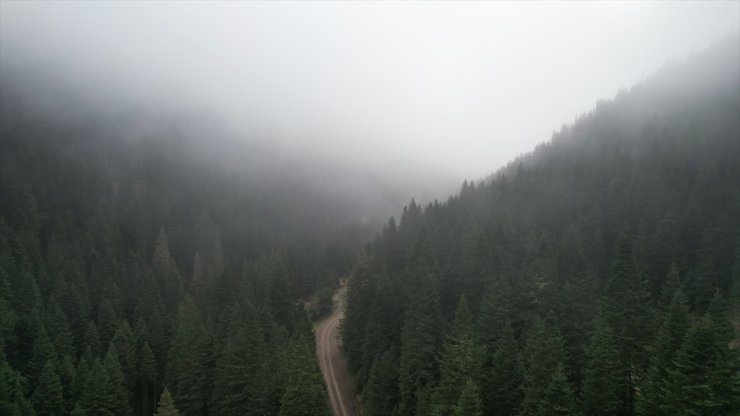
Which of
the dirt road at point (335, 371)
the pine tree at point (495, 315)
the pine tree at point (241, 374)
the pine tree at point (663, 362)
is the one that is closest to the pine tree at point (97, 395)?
the pine tree at point (241, 374)

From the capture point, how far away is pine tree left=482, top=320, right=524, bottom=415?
32438mm

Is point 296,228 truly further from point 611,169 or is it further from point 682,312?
point 682,312

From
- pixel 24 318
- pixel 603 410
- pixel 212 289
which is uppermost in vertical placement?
pixel 24 318

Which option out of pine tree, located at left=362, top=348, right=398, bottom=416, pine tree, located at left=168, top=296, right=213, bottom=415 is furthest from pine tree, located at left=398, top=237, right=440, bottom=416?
pine tree, located at left=168, top=296, right=213, bottom=415

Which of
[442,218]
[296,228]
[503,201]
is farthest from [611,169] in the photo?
[296,228]

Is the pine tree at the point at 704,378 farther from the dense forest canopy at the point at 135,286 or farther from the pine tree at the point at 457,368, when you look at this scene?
the dense forest canopy at the point at 135,286

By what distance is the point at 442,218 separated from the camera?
97.4 metres

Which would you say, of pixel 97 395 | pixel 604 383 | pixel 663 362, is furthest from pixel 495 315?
pixel 97 395

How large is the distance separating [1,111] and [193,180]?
218 ft

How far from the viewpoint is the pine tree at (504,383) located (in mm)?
32438

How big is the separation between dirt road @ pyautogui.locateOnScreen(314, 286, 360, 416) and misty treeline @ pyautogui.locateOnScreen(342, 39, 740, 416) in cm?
275

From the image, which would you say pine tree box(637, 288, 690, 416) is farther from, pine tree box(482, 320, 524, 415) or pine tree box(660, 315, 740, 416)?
pine tree box(482, 320, 524, 415)

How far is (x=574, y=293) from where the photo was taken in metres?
39.7

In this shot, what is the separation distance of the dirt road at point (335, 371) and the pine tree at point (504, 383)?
982 inches
